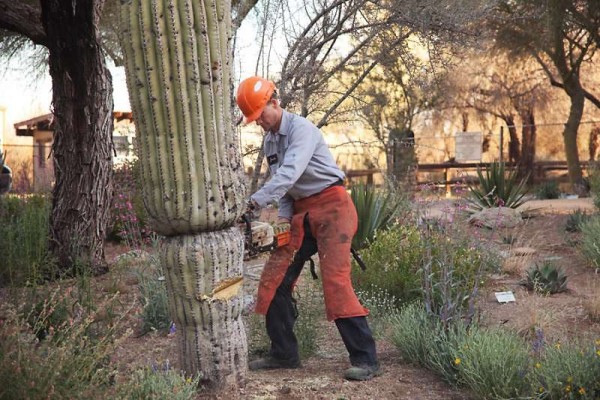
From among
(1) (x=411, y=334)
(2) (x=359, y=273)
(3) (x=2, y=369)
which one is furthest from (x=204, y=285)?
(2) (x=359, y=273)

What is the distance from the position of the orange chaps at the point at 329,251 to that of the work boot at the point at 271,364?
1.19ft

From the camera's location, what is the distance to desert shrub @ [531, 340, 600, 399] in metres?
3.98

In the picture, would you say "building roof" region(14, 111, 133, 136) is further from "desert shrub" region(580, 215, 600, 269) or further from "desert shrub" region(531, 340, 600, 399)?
"desert shrub" region(531, 340, 600, 399)

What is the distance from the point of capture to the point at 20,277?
745 centimetres

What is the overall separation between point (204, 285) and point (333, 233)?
38.1 inches

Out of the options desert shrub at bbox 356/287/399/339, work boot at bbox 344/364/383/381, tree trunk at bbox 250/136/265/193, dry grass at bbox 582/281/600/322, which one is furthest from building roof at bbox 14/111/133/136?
work boot at bbox 344/364/383/381

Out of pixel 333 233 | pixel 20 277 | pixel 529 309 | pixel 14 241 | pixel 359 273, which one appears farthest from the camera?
pixel 14 241

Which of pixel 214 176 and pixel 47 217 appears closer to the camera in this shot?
pixel 214 176

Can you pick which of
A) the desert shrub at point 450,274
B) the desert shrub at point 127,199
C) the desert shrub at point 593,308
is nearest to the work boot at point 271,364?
the desert shrub at point 450,274

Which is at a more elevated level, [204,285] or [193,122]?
[193,122]

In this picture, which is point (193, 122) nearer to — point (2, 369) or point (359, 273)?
point (2, 369)

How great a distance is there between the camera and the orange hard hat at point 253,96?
448cm

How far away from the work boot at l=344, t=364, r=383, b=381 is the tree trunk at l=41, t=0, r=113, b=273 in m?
4.42

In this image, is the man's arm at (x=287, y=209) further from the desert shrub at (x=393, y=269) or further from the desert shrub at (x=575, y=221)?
the desert shrub at (x=575, y=221)
